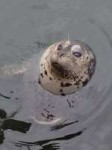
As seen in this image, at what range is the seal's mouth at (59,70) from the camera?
699 centimetres

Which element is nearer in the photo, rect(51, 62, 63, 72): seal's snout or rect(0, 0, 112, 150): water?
rect(51, 62, 63, 72): seal's snout

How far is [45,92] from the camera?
296 inches

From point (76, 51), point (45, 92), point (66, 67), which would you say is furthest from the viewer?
point (45, 92)

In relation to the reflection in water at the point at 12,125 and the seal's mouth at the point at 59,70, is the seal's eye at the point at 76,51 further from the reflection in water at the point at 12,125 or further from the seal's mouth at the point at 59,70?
the reflection in water at the point at 12,125

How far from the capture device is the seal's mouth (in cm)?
699

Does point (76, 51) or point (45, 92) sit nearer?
point (76, 51)

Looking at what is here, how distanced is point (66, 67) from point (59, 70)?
13 centimetres

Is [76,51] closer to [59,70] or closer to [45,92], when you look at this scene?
[59,70]

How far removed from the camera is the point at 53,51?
282 inches

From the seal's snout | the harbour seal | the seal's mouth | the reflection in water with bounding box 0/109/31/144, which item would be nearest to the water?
the reflection in water with bounding box 0/109/31/144

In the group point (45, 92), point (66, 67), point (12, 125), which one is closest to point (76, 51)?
point (66, 67)

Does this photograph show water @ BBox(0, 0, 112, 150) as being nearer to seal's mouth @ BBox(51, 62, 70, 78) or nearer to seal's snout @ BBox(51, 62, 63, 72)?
seal's mouth @ BBox(51, 62, 70, 78)

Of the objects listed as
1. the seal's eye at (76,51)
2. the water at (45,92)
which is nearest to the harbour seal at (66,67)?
the seal's eye at (76,51)

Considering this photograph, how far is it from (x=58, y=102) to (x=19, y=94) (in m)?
0.56
